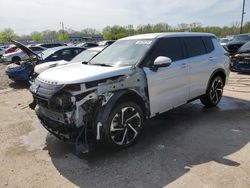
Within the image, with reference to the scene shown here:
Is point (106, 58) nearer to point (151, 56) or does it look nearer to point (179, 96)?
A: point (151, 56)

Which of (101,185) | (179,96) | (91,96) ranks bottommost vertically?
(101,185)

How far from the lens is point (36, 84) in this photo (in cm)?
439

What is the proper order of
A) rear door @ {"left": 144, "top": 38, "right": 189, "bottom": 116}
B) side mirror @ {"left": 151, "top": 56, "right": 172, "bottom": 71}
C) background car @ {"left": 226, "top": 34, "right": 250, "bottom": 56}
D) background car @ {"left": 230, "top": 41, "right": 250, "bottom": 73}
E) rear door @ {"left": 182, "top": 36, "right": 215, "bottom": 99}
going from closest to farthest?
side mirror @ {"left": 151, "top": 56, "right": 172, "bottom": 71} < rear door @ {"left": 144, "top": 38, "right": 189, "bottom": 116} < rear door @ {"left": 182, "top": 36, "right": 215, "bottom": 99} < background car @ {"left": 230, "top": 41, "right": 250, "bottom": 73} < background car @ {"left": 226, "top": 34, "right": 250, "bottom": 56}

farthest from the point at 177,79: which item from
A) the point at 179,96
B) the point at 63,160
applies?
the point at 63,160

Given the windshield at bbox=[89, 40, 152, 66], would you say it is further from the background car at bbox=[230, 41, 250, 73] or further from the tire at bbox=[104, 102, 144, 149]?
the background car at bbox=[230, 41, 250, 73]

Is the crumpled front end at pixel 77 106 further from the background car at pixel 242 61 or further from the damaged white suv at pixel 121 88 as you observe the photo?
the background car at pixel 242 61

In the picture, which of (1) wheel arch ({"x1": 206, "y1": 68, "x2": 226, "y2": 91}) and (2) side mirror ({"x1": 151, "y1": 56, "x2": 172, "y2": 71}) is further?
(1) wheel arch ({"x1": 206, "y1": 68, "x2": 226, "y2": 91})

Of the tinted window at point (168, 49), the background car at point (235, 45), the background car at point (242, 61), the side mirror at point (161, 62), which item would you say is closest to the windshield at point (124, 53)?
the tinted window at point (168, 49)

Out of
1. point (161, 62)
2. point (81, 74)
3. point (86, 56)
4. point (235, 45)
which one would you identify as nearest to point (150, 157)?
point (161, 62)

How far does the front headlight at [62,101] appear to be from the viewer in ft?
12.5

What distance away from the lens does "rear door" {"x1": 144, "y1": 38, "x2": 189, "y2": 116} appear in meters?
4.69

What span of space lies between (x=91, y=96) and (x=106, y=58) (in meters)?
1.54

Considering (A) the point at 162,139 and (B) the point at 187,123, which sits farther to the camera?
(B) the point at 187,123

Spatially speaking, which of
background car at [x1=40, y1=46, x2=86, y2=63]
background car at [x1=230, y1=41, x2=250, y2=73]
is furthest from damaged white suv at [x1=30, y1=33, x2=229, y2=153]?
background car at [x1=230, y1=41, x2=250, y2=73]
